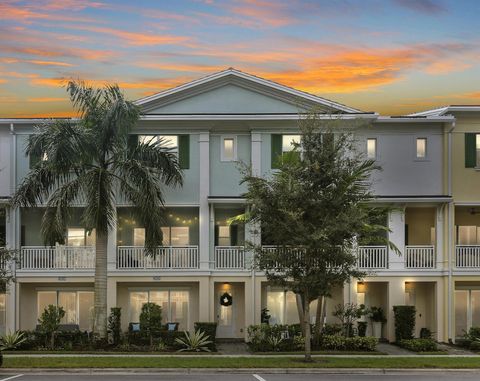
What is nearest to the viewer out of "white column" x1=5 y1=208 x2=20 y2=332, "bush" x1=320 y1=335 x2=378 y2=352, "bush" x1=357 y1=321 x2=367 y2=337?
"bush" x1=320 y1=335 x2=378 y2=352

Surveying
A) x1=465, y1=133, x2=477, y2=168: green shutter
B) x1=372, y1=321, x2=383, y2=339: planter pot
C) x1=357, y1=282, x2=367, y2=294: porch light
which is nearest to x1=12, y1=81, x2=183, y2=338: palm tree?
x1=357, y1=282, x2=367, y2=294: porch light

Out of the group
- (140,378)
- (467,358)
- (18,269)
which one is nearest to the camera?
(140,378)

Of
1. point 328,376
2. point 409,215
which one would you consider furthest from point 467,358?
point 409,215

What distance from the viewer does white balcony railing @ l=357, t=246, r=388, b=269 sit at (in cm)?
3738

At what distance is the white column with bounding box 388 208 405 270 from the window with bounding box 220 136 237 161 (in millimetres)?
7574

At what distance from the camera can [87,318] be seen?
38875mm

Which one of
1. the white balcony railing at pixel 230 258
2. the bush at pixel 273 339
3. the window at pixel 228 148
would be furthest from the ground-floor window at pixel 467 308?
the window at pixel 228 148

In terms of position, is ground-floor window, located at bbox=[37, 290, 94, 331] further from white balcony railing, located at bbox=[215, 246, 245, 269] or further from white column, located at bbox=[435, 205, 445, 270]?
white column, located at bbox=[435, 205, 445, 270]

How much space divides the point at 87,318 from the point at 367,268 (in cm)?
1321

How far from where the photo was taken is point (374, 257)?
123 feet

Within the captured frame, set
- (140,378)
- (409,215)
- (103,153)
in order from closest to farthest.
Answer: (140,378) < (103,153) < (409,215)

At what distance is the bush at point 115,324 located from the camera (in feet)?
113

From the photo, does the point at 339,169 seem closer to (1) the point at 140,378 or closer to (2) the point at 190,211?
(1) the point at 140,378

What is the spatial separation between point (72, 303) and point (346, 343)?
45.1 ft
